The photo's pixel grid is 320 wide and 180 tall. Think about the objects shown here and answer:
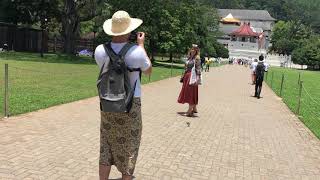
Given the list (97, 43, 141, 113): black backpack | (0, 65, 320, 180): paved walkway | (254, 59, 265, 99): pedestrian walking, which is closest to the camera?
(97, 43, 141, 113): black backpack

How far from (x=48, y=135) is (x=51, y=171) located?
96.6 inches

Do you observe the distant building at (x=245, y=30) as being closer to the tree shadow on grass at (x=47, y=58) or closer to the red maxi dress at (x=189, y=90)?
the tree shadow on grass at (x=47, y=58)

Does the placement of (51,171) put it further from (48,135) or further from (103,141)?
(48,135)

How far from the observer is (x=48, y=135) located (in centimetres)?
889

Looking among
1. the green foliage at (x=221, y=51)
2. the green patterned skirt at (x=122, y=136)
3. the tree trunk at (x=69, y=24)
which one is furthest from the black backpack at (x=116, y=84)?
the green foliage at (x=221, y=51)

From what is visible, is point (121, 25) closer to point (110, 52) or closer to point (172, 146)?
point (110, 52)

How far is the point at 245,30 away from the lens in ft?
439

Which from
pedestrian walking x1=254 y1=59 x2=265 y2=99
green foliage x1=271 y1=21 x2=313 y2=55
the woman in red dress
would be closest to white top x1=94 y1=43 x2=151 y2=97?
the woman in red dress

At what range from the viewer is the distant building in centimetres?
13200

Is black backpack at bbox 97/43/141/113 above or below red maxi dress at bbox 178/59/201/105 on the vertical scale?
above

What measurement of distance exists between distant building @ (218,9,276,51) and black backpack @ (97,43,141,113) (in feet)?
416

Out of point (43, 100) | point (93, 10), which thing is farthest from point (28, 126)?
point (93, 10)

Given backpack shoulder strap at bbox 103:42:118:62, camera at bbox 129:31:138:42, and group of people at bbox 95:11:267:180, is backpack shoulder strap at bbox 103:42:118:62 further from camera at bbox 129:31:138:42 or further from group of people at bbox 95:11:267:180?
camera at bbox 129:31:138:42

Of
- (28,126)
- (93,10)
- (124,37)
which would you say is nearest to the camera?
(124,37)
